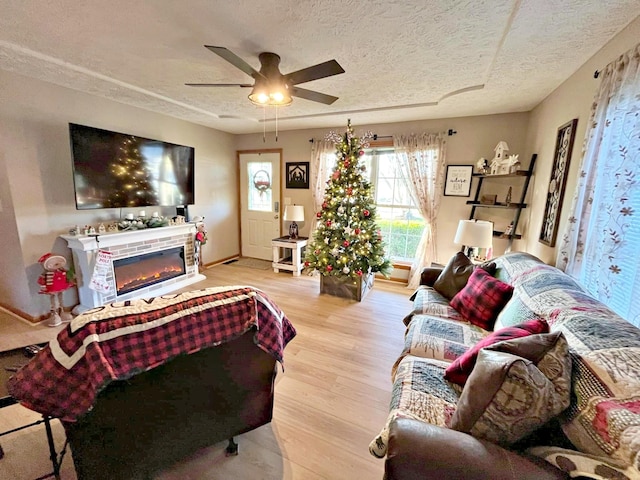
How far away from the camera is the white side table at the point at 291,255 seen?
4.46 meters

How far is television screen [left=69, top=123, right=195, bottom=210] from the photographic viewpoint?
2.78 metres

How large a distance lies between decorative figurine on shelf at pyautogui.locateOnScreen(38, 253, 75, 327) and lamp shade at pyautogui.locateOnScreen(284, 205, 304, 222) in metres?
2.82

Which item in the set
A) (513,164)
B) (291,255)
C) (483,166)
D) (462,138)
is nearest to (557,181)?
(513,164)

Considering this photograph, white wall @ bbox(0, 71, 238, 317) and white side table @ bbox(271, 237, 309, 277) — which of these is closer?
white wall @ bbox(0, 71, 238, 317)

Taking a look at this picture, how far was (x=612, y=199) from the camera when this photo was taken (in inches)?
59.3

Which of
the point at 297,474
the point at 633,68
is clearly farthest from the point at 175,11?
the point at 297,474

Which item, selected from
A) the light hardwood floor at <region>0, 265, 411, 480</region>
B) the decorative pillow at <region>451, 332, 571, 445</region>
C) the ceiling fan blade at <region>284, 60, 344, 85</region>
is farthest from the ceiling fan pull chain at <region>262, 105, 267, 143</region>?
the decorative pillow at <region>451, 332, 571, 445</region>

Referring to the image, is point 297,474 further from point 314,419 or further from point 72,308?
point 72,308

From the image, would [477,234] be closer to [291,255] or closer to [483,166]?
Answer: [483,166]

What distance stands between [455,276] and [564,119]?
167 cm

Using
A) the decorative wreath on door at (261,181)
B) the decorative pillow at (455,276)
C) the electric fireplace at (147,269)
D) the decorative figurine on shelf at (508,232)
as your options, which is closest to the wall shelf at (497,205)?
the decorative figurine on shelf at (508,232)

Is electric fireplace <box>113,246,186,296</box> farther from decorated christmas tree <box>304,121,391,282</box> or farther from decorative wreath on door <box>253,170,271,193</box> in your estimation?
decorated christmas tree <box>304,121,391,282</box>

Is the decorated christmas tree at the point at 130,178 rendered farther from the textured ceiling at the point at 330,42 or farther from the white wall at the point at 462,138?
the white wall at the point at 462,138

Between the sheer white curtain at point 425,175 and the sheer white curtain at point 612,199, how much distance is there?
197 cm
